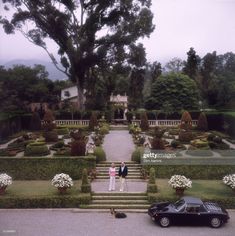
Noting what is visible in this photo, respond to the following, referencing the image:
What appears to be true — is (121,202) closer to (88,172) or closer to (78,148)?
(88,172)

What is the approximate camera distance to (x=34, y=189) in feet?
91.0

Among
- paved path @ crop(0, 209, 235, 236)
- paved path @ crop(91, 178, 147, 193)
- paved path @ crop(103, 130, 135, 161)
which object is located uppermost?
paved path @ crop(103, 130, 135, 161)

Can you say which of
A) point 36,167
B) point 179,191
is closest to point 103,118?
point 36,167

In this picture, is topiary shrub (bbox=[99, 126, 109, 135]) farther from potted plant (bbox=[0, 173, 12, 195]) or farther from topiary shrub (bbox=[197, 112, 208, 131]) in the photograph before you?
potted plant (bbox=[0, 173, 12, 195])

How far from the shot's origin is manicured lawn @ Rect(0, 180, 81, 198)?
2630 cm

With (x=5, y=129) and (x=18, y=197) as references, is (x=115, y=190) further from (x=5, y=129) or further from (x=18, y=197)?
(x=5, y=129)

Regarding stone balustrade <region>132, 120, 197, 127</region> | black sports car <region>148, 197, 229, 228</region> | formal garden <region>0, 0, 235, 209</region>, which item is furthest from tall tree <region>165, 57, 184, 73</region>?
black sports car <region>148, 197, 229, 228</region>

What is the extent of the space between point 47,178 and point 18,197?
523 centimetres

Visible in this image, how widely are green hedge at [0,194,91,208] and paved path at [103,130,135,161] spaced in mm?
9337

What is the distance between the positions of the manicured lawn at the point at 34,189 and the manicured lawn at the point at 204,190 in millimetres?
4979

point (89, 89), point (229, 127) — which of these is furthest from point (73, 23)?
point (229, 127)

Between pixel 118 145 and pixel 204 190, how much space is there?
565 inches

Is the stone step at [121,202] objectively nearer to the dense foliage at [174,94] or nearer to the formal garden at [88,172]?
the formal garden at [88,172]

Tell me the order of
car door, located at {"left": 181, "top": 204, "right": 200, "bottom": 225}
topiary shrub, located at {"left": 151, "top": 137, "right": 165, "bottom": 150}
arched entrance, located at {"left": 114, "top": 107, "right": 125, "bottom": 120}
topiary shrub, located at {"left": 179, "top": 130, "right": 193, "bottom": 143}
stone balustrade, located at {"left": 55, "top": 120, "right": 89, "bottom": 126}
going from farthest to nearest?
arched entrance, located at {"left": 114, "top": 107, "right": 125, "bottom": 120}
stone balustrade, located at {"left": 55, "top": 120, "right": 89, "bottom": 126}
topiary shrub, located at {"left": 179, "top": 130, "right": 193, "bottom": 143}
topiary shrub, located at {"left": 151, "top": 137, "right": 165, "bottom": 150}
car door, located at {"left": 181, "top": 204, "right": 200, "bottom": 225}
